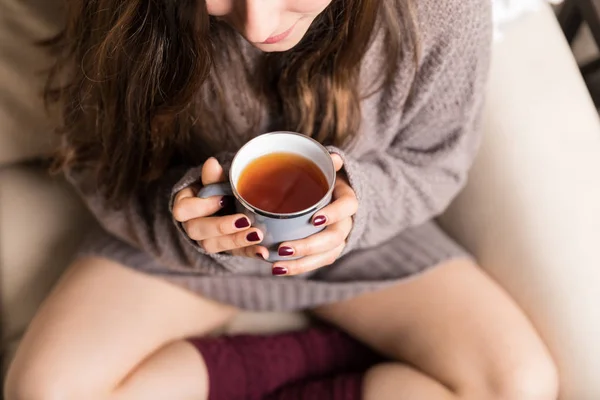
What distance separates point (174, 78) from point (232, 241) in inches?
7.2

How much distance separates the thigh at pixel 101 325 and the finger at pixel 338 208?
318mm

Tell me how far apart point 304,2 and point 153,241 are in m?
0.42

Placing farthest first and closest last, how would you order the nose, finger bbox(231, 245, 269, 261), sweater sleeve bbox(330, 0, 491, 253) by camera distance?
sweater sleeve bbox(330, 0, 491, 253) → finger bbox(231, 245, 269, 261) → the nose

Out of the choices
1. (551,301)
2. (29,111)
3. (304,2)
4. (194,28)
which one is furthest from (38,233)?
(551,301)

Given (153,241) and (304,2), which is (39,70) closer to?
(153,241)

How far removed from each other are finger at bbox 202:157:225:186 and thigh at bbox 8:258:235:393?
11.1 inches

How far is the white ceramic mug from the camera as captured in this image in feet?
2.00

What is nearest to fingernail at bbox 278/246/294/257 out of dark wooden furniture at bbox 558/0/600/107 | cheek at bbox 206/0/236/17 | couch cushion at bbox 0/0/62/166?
cheek at bbox 206/0/236/17

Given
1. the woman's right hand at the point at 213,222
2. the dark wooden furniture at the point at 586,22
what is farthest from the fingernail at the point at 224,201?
the dark wooden furniture at the point at 586,22

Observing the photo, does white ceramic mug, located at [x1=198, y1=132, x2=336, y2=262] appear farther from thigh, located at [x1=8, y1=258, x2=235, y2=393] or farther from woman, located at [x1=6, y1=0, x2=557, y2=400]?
thigh, located at [x1=8, y1=258, x2=235, y2=393]

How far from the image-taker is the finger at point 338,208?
2.11ft

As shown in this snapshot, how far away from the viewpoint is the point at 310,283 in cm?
91

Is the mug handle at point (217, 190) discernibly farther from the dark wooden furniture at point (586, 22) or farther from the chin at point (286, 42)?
the dark wooden furniture at point (586, 22)

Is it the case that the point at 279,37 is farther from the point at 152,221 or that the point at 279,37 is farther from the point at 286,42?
the point at 152,221
